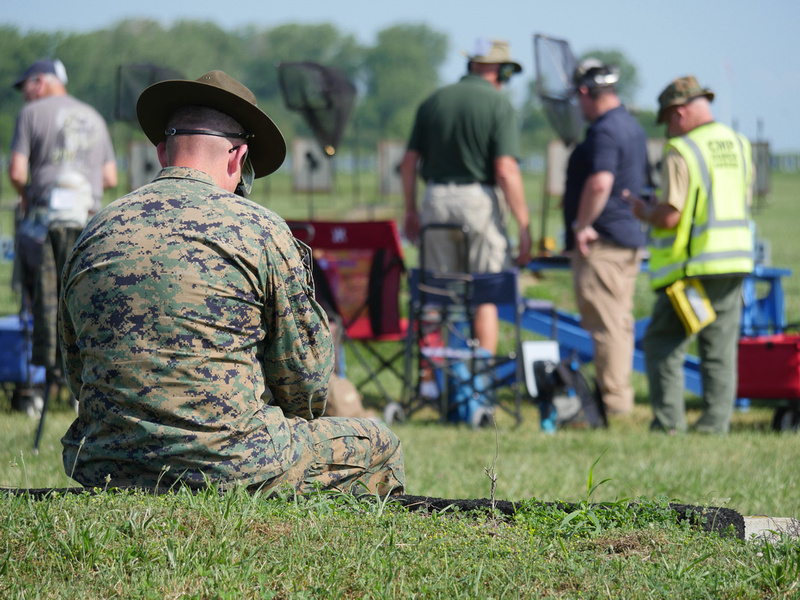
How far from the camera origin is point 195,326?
2574 mm

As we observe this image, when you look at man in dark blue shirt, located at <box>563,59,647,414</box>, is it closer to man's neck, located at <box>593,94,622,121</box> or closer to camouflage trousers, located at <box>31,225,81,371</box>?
Answer: man's neck, located at <box>593,94,622,121</box>

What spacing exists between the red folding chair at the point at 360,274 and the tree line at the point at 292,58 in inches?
2313

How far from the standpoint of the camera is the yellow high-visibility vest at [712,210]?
18.6 feet

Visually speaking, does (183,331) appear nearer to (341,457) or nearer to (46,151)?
(341,457)

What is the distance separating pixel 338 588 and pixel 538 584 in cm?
55

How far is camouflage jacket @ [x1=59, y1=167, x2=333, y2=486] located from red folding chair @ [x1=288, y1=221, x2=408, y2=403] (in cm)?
371

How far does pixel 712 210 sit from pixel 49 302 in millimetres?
4175

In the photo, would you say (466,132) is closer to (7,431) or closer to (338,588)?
(7,431)

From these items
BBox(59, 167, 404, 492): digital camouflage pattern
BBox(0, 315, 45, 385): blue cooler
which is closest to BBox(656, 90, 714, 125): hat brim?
BBox(59, 167, 404, 492): digital camouflage pattern

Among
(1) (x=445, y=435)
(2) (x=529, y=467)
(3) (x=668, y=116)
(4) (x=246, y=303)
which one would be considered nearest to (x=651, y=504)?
(4) (x=246, y=303)

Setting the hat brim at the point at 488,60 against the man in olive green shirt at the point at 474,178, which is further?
the hat brim at the point at 488,60

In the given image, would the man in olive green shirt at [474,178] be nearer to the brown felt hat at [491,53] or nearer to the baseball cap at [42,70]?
the brown felt hat at [491,53]

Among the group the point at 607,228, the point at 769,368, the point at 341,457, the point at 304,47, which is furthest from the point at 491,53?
the point at 304,47

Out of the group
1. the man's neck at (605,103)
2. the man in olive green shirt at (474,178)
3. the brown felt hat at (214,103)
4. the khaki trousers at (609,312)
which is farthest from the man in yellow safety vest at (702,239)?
the brown felt hat at (214,103)
